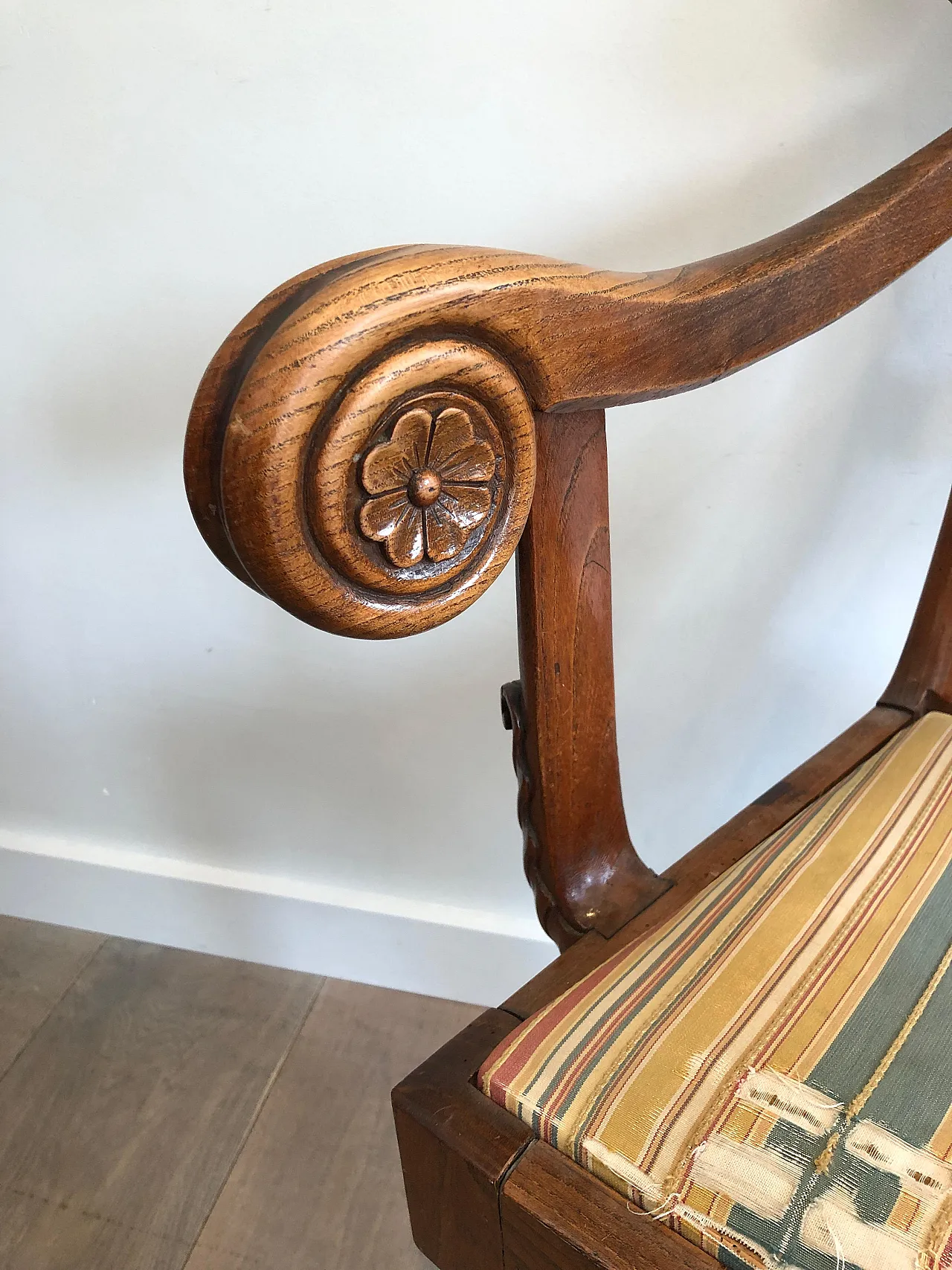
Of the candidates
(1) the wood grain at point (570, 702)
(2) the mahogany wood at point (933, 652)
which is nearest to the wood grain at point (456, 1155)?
(1) the wood grain at point (570, 702)

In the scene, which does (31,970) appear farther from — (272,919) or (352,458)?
(352,458)

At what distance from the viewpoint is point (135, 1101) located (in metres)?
1.08

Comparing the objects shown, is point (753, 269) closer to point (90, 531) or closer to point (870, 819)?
point (870, 819)

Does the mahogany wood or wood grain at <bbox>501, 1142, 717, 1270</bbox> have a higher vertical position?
the mahogany wood

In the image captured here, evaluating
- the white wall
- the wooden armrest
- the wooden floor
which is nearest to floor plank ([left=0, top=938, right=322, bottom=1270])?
the wooden floor

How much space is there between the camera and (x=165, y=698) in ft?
3.58

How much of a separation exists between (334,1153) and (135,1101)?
0.25 metres

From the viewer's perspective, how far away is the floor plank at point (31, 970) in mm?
1184

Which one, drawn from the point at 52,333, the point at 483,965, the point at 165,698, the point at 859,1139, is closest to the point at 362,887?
the point at 483,965

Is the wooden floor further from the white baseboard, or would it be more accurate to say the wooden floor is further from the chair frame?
the chair frame

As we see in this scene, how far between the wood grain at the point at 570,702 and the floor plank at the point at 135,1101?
751 millimetres

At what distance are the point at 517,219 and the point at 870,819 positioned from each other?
0.52 metres

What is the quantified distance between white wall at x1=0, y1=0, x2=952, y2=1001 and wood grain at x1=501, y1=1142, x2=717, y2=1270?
584 mm

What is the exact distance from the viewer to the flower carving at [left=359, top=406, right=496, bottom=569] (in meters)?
0.27
